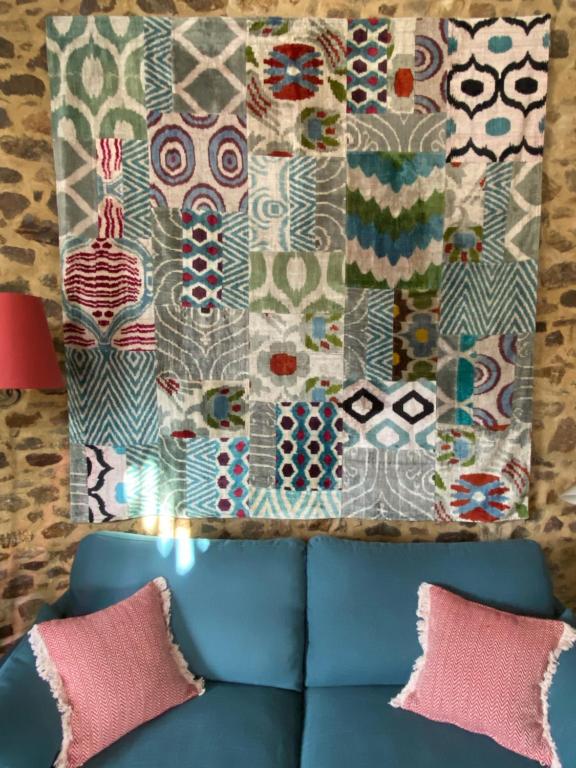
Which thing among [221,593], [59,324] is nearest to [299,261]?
[59,324]

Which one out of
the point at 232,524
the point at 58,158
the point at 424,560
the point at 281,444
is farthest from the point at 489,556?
the point at 58,158

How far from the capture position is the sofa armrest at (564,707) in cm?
129

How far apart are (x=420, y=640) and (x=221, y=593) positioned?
2.14 feet

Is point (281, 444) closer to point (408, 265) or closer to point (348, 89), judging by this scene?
point (408, 265)

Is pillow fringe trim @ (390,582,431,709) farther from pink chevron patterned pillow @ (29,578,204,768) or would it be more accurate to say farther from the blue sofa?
pink chevron patterned pillow @ (29,578,204,768)

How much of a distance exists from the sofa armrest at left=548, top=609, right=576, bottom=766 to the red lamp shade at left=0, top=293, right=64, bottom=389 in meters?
1.72

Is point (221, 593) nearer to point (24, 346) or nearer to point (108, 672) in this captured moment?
point (108, 672)

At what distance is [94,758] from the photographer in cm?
133

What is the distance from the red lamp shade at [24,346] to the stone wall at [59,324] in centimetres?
31

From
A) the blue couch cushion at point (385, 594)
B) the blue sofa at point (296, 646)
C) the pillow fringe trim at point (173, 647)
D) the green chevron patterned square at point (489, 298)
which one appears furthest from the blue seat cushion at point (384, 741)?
the green chevron patterned square at point (489, 298)

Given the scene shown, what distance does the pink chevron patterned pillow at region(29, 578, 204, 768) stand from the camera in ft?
4.42

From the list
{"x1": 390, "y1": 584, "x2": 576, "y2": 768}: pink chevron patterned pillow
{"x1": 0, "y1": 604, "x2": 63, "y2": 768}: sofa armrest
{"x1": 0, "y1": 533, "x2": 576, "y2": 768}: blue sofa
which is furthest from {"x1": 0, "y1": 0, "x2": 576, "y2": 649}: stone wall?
{"x1": 0, "y1": 604, "x2": 63, "y2": 768}: sofa armrest

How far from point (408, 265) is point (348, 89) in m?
0.66

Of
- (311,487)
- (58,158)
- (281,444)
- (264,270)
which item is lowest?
(311,487)
